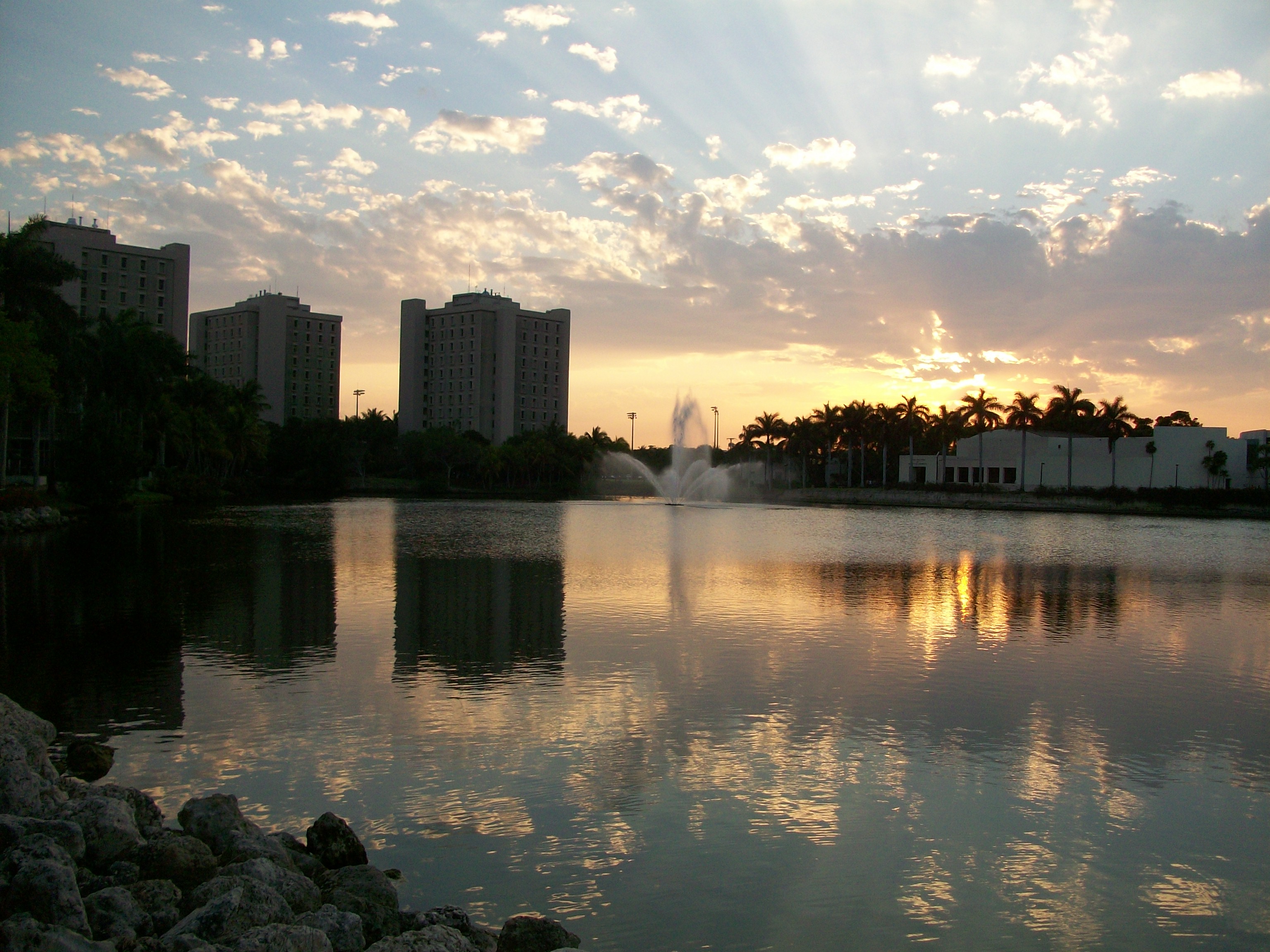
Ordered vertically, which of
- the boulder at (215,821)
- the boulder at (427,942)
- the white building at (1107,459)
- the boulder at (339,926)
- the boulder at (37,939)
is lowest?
the boulder at (339,926)

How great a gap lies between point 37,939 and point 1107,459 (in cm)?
10503

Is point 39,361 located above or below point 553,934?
above

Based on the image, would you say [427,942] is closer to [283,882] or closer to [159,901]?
[283,882]

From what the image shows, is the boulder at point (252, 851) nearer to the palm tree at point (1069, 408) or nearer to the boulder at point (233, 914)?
the boulder at point (233, 914)

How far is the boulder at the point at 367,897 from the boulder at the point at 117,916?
1.13 meters

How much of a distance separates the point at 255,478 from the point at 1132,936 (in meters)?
114

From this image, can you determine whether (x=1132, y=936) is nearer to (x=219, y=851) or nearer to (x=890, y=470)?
(x=219, y=851)

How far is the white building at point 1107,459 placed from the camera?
92.7 metres

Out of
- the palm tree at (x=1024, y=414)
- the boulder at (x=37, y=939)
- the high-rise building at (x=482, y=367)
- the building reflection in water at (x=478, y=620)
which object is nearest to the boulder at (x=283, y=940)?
the boulder at (x=37, y=939)

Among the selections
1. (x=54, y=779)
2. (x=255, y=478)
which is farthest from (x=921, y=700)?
(x=255, y=478)

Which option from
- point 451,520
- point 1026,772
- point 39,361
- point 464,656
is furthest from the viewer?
point 451,520

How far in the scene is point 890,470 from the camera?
127562mm

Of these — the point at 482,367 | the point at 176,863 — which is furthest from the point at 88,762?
the point at 482,367

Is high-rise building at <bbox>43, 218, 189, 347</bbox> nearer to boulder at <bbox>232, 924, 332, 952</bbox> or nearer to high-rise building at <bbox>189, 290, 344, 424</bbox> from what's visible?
high-rise building at <bbox>189, 290, 344, 424</bbox>
